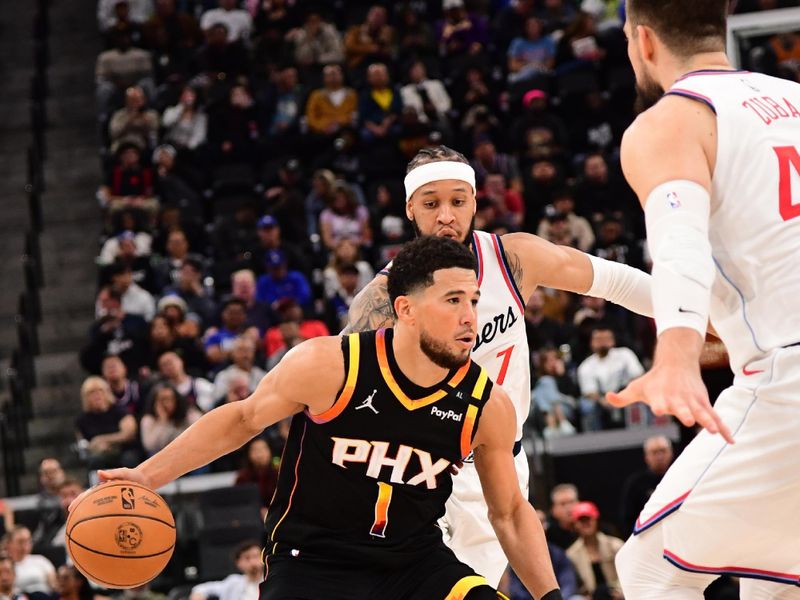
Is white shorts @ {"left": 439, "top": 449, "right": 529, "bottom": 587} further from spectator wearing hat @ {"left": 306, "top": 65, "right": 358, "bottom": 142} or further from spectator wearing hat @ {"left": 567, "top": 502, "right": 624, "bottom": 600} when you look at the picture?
spectator wearing hat @ {"left": 306, "top": 65, "right": 358, "bottom": 142}

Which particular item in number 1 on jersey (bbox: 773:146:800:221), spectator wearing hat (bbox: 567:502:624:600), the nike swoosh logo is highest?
number 1 on jersey (bbox: 773:146:800:221)

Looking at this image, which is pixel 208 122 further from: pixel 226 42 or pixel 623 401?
pixel 623 401

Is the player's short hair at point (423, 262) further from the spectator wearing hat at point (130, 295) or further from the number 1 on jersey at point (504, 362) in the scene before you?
the spectator wearing hat at point (130, 295)

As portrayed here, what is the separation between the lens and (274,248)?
15.9m

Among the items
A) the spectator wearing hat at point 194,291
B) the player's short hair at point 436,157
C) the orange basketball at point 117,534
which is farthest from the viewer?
the spectator wearing hat at point 194,291

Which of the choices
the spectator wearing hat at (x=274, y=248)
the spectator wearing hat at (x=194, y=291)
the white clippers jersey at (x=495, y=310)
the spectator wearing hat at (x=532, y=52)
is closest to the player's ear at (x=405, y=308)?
the white clippers jersey at (x=495, y=310)

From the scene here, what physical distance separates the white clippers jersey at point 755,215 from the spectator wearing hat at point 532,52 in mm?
14318

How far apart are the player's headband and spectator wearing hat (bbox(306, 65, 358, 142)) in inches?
465

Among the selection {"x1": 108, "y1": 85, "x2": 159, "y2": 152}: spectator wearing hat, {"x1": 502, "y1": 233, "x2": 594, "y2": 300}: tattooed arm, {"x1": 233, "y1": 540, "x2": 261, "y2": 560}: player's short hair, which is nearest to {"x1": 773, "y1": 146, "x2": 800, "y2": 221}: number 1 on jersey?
{"x1": 502, "y1": 233, "x2": 594, "y2": 300}: tattooed arm

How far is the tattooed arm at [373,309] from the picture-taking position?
233 inches

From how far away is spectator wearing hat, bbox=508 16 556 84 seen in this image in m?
18.1

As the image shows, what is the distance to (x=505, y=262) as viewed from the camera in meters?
6.18

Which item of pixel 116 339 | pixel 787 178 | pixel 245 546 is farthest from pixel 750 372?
pixel 116 339

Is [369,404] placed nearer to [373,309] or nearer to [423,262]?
[423,262]
